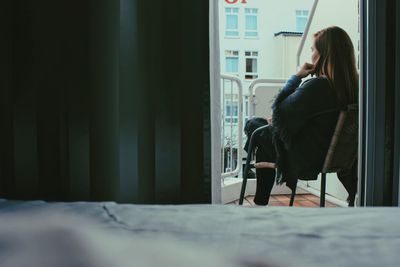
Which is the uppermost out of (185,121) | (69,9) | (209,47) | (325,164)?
(69,9)

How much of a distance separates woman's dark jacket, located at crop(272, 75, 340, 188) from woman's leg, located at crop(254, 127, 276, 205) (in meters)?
0.26

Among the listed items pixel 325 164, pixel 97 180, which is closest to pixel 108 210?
pixel 97 180

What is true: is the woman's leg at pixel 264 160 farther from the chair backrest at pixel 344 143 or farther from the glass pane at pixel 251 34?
the glass pane at pixel 251 34

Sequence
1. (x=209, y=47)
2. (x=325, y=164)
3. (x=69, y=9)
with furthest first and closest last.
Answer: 1. (x=325, y=164)
2. (x=209, y=47)
3. (x=69, y=9)

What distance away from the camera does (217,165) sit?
1610 millimetres

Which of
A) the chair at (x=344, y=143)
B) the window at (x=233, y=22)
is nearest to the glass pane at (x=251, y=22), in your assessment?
the window at (x=233, y=22)

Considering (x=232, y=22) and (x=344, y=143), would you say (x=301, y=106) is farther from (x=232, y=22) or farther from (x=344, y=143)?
(x=232, y=22)

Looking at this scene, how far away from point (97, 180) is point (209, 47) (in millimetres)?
696

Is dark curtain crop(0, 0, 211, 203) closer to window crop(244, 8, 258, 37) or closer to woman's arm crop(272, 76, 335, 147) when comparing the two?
woman's arm crop(272, 76, 335, 147)

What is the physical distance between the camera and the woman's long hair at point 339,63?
1.89 metres

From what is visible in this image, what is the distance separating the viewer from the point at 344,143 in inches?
72.0

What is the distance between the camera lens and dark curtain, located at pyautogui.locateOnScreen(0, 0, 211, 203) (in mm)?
1390

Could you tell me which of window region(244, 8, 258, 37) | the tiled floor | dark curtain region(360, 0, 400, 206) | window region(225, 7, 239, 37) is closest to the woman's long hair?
dark curtain region(360, 0, 400, 206)

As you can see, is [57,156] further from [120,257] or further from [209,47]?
[120,257]
